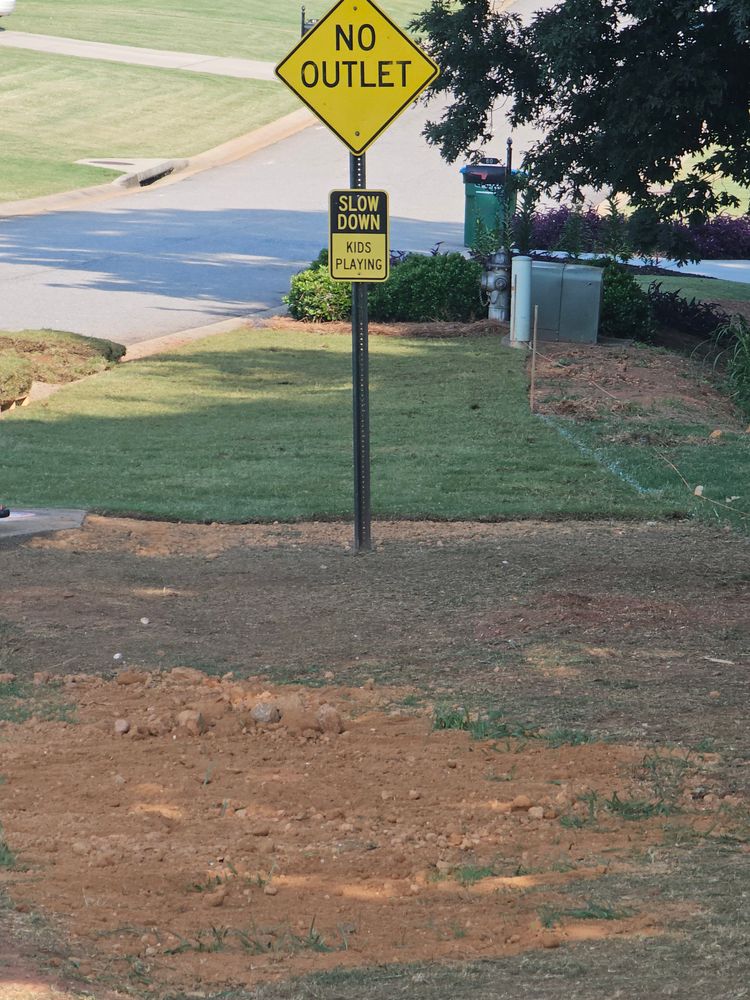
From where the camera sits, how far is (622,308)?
1744 cm

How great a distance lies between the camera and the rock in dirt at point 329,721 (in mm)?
5574

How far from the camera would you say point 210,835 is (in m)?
4.64

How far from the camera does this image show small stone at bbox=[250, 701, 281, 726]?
5.63m

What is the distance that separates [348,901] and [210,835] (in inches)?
26.7

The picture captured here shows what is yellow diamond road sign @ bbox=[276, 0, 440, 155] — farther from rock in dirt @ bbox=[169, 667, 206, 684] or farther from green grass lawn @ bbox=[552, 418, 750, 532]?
green grass lawn @ bbox=[552, 418, 750, 532]

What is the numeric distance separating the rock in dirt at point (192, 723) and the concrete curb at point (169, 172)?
24.5 metres

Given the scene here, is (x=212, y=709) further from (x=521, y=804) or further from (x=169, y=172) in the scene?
(x=169, y=172)

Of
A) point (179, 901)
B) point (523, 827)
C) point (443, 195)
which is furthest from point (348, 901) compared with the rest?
point (443, 195)

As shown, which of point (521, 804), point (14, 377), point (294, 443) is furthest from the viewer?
point (14, 377)

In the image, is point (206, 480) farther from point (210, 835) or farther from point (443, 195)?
point (443, 195)

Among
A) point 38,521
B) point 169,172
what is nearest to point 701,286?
point 38,521

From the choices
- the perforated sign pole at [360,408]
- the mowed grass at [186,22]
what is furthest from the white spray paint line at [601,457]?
the mowed grass at [186,22]

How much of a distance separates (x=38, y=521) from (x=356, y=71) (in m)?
3.34

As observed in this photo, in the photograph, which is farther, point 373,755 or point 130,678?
point 130,678
